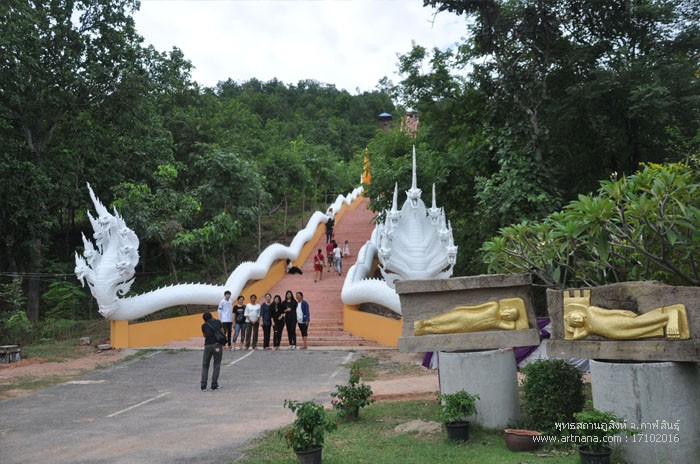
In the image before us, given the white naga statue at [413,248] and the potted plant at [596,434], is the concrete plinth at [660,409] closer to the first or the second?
the potted plant at [596,434]

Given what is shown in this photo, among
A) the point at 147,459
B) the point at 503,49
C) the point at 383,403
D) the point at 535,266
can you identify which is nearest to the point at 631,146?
the point at 503,49

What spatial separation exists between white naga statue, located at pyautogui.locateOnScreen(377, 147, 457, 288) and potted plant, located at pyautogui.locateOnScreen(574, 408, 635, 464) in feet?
28.9

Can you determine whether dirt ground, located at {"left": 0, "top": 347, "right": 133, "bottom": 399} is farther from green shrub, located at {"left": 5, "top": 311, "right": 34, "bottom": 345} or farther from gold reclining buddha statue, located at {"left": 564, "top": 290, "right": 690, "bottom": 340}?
gold reclining buddha statue, located at {"left": 564, "top": 290, "right": 690, "bottom": 340}

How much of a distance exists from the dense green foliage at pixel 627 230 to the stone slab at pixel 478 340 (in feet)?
2.47

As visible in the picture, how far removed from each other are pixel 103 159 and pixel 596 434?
19.5 m

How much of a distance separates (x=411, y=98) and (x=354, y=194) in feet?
72.6

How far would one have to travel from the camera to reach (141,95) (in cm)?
2022

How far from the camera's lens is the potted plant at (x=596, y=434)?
5.27m

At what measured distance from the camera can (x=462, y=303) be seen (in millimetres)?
7520

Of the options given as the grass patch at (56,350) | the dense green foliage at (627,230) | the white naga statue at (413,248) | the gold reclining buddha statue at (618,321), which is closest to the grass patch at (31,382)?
the grass patch at (56,350)

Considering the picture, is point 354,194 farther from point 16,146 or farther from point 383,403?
point 383,403

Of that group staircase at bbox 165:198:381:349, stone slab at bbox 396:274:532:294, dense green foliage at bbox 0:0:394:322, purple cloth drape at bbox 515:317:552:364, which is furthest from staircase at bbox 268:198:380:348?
stone slab at bbox 396:274:532:294

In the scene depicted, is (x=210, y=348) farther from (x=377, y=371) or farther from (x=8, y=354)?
(x=8, y=354)

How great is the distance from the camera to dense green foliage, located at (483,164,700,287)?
5.53 m
